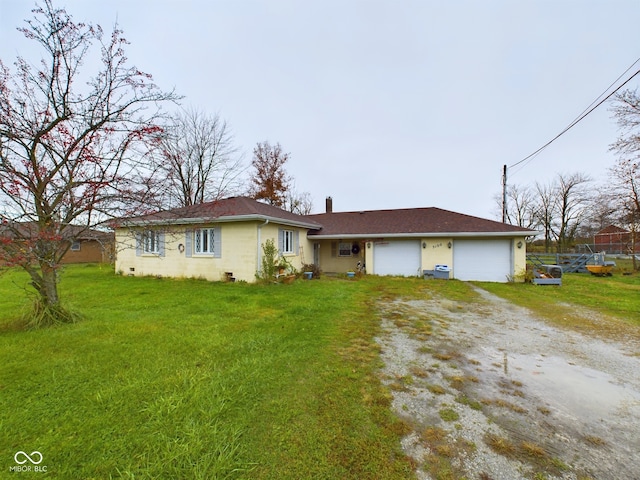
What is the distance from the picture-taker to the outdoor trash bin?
41.1 feet

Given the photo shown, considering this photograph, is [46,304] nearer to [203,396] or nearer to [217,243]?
[203,396]

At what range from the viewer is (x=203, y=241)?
Result: 11.3m

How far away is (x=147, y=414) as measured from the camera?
95.7 inches

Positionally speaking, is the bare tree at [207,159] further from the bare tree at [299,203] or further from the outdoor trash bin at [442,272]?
the outdoor trash bin at [442,272]

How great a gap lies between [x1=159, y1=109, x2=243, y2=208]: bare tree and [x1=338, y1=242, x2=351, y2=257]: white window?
9834 mm

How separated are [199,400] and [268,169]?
73.3 feet

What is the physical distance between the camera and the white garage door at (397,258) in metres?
13.4

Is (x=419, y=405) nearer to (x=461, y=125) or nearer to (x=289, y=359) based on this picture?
(x=289, y=359)

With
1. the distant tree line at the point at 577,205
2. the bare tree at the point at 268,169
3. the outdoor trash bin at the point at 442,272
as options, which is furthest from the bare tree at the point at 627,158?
the bare tree at the point at 268,169

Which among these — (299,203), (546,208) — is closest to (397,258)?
(299,203)

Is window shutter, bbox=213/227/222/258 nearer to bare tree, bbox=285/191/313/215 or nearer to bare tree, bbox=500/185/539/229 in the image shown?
bare tree, bbox=285/191/313/215

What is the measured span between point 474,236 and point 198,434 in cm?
1337

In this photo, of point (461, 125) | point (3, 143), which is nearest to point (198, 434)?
point (3, 143)

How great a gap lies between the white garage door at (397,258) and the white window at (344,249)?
196 cm
